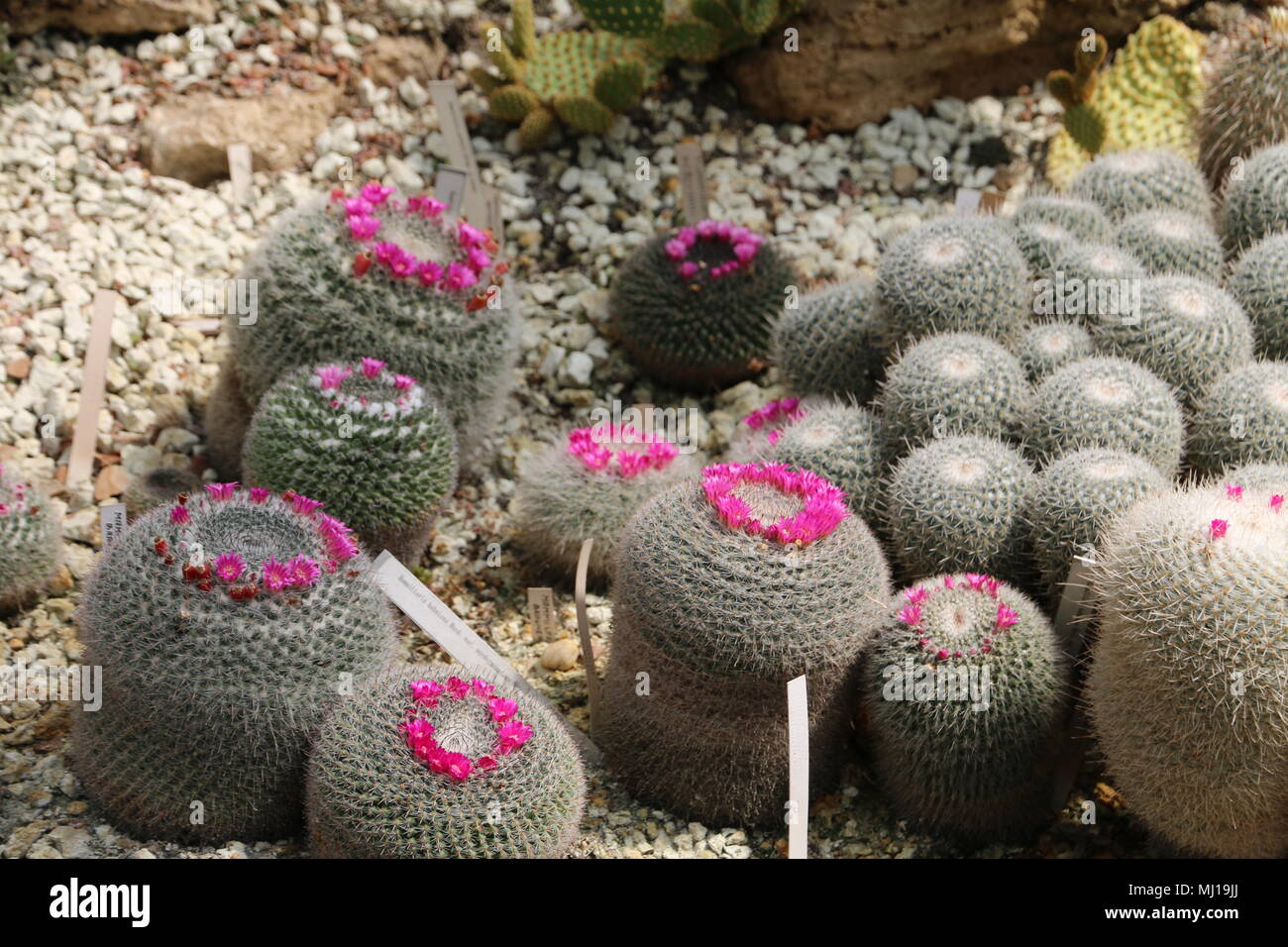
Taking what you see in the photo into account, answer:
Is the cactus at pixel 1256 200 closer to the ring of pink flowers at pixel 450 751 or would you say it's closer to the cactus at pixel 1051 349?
the cactus at pixel 1051 349

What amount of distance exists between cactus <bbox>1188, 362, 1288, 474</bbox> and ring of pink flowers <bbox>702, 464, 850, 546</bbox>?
43.7 inches

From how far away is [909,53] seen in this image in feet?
20.9

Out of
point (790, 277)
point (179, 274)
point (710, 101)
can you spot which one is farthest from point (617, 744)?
point (710, 101)

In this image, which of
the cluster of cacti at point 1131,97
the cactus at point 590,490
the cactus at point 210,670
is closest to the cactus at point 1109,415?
the cactus at point 590,490

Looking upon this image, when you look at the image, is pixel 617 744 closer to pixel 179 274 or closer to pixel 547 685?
pixel 547 685

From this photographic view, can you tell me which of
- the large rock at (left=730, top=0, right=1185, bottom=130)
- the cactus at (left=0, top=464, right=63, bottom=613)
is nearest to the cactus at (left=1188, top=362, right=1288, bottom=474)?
the large rock at (left=730, top=0, right=1185, bottom=130)

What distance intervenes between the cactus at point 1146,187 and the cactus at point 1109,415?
1.09 meters

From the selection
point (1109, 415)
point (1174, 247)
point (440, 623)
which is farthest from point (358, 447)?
point (1174, 247)

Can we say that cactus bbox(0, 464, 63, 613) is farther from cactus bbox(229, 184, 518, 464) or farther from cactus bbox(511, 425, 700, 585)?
cactus bbox(511, 425, 700, 585)

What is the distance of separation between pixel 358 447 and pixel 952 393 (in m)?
1.82

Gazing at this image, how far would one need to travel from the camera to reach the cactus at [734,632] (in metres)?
3.36

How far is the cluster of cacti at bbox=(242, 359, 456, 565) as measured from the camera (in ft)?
13.6

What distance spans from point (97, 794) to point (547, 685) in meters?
1.37

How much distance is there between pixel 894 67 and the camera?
251 inches
